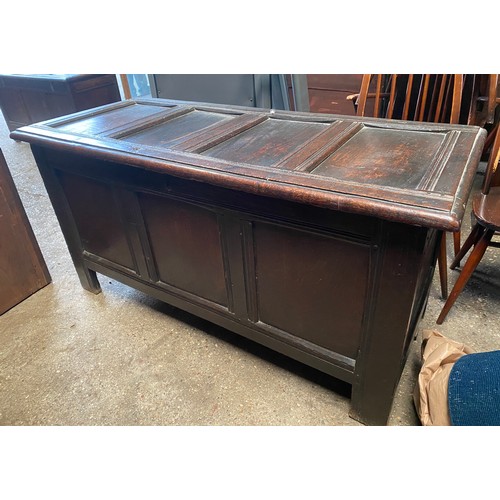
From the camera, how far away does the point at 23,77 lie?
3568mm

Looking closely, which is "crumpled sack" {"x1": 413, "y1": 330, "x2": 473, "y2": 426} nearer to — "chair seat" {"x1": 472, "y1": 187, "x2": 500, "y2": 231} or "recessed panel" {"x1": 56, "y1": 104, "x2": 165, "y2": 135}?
"chair seat" {"x1": 472, "y1": 187, "x2": 500, "y2": 231}

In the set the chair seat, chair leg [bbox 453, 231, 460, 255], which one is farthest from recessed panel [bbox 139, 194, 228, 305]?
chair leg [bbox 453, 231, 460, 255]

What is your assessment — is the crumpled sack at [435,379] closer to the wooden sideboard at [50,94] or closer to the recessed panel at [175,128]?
the recessed panel at [175,128]

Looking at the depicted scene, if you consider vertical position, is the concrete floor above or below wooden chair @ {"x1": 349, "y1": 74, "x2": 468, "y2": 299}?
below

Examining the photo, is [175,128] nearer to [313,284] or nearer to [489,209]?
[313,284]

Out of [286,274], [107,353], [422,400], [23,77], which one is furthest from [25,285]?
[23,77]

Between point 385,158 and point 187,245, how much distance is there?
26.3 inches

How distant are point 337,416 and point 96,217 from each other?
113 cm

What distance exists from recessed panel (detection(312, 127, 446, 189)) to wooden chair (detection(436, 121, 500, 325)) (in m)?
0.40

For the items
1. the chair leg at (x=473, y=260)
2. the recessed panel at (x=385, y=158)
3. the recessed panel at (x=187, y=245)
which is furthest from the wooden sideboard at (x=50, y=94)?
the chair leg at (x=473, y=260)

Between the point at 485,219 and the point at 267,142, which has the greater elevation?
the point at 267,142

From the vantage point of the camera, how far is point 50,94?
11.5 ft

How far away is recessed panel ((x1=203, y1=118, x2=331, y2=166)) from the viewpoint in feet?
3.56

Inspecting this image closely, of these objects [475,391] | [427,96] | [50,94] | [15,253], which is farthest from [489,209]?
[50,94]
